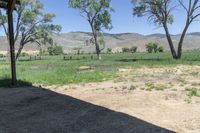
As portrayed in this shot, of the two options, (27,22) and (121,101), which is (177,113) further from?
(27,22)

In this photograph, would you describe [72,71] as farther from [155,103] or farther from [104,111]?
[104,111]

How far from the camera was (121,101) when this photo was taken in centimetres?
968

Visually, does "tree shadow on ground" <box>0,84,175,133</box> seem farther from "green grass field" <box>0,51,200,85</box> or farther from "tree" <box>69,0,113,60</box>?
"tree" <box>69,0,113,60</box>

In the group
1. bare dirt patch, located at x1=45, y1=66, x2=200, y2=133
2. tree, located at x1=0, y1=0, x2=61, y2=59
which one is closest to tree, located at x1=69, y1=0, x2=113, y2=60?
tree, located at x1=0, y1=0, x2=61, y2=59

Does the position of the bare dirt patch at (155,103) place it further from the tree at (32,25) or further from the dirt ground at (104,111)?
the tree at (32,25)

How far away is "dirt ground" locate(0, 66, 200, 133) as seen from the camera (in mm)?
6941

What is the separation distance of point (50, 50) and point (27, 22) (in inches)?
2523

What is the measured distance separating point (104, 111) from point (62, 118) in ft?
3.25

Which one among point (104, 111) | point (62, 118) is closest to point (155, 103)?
point (104, 111)

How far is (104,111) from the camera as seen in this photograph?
835 cm

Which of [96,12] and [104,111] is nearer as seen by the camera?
[104,111]

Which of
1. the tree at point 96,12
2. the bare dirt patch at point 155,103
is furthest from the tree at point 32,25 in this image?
the bare dirt patch at point 155,103

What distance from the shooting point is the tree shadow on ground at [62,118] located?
686 cm

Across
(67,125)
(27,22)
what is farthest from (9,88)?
(27,22)
